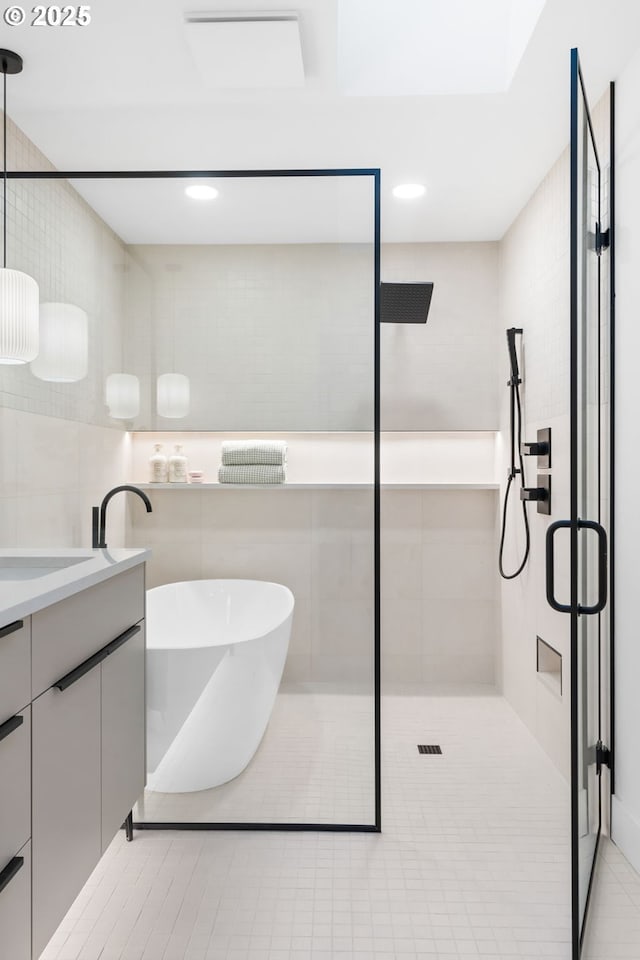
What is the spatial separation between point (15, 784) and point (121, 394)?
4.37ft

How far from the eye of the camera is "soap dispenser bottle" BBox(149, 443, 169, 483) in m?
2.21

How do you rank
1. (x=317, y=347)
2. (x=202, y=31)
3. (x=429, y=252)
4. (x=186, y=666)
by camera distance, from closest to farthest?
(x=202, y=31)
(x=186, y=666)
(x=317, y=347)
(x=429, y=252)

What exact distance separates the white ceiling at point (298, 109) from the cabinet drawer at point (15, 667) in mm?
1506

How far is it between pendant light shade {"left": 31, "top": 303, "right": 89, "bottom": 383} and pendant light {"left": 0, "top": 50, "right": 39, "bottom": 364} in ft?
0.16

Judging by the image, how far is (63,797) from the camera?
4.75 feet

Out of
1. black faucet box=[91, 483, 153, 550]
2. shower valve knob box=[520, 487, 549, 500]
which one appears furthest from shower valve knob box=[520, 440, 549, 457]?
black faucet box=[91, 483, 153, 550]

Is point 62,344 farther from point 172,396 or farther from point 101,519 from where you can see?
point 101,519

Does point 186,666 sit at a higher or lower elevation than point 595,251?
lower

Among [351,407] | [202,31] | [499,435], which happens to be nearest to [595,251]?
[351,407]

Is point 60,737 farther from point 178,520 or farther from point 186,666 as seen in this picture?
point 178,520

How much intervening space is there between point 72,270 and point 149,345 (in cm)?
37

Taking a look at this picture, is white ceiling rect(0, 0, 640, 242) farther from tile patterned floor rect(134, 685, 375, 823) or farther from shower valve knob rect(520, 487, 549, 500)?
tile patterned floor rect(134, 685, 375, 823)

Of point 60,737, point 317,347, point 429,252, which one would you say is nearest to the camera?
point 60,737

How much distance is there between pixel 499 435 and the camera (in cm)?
378
